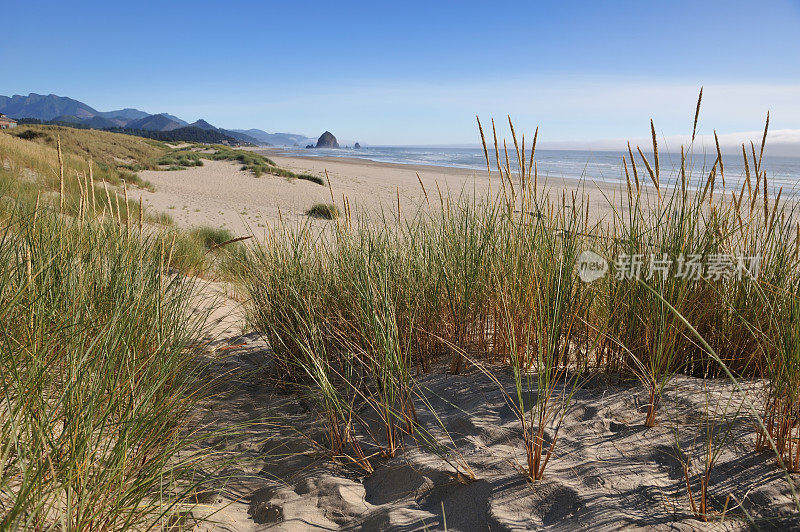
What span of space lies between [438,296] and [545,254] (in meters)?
0.60

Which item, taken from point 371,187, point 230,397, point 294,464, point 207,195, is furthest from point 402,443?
point 371,187

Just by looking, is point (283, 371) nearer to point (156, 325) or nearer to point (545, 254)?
point (156, 325)

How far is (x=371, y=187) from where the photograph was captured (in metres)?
21.3

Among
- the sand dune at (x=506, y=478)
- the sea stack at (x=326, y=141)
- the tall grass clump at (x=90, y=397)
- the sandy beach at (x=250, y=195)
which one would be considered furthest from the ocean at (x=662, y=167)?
the sea stack at (x=326, y=141)

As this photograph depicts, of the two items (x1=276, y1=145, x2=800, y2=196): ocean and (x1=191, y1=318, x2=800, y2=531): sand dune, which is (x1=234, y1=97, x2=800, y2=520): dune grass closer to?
(x1=191, y1=318, x2=800, y2=531): sand dune

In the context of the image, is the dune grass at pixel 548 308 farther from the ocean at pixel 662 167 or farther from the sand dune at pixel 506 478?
the ocean at pixel 662 167

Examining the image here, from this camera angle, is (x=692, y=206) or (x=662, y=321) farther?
(x=692, y=206)

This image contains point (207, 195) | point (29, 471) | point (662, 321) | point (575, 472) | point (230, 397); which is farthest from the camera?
point (207, 195)

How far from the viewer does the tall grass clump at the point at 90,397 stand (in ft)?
4.08

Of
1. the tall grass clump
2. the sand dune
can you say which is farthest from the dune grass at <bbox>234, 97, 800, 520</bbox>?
the tall grass clump

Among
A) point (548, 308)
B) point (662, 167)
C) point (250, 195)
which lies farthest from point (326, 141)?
point (548, 308)

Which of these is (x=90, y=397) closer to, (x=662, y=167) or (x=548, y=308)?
(x=548, y=308)

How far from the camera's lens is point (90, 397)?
4.70 feet

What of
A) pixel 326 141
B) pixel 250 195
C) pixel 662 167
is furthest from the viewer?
pixel 326 141
